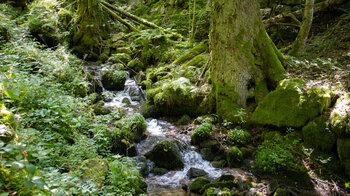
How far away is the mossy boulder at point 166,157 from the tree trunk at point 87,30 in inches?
313

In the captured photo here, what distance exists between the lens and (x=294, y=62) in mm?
7047

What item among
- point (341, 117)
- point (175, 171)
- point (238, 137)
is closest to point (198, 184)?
point (175, 171)

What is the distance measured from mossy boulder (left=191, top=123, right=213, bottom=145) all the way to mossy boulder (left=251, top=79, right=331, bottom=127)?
130 cm

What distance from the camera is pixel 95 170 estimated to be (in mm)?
3756

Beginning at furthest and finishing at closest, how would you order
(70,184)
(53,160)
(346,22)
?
(346,22), (53,160), (70,184)

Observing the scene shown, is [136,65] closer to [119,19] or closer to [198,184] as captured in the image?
[119,19]

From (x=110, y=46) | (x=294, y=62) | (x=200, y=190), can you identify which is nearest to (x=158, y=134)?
(x=200, y=190)

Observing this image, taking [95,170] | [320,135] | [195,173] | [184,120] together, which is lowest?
[195,173]

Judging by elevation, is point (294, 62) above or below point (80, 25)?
below

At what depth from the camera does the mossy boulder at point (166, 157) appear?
18.6ft

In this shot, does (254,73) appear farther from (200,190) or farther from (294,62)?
(200,190)

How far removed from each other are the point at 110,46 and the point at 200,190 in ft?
33.8

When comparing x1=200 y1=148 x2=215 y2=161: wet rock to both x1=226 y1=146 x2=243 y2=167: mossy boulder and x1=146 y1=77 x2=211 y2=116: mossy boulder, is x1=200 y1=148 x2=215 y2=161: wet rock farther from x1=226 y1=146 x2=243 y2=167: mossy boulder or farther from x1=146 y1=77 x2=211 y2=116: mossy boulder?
x1=146 y1=77 x2=211 y2=116: mossy boulder

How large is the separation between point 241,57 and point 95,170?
16.4 feet
